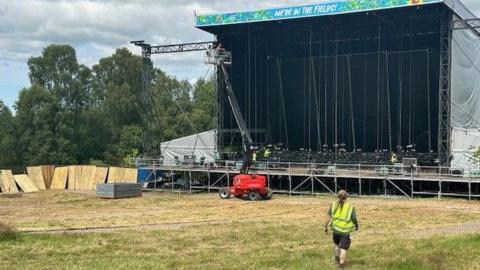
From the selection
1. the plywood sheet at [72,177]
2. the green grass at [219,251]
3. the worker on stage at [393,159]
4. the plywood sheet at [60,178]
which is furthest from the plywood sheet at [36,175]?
the green grass at [219,251]

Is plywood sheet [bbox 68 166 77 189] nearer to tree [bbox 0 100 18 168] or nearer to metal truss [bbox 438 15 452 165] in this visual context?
tree [bbox 0 100 18 168]

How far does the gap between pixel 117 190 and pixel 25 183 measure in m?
9.41

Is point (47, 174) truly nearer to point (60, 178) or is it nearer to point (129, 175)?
point (60, 178)

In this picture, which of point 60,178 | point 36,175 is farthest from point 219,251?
point 60,178

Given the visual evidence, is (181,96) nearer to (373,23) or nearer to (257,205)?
(373,23)

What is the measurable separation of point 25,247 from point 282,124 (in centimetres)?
3288

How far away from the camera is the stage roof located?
34.8 m

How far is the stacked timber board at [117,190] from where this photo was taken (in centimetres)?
3266

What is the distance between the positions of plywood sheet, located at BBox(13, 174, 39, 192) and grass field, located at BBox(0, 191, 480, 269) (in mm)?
11105

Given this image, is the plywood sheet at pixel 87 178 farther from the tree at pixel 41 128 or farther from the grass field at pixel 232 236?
the tree at pixel 41 128

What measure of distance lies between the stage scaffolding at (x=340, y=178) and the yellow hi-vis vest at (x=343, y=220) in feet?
65.2

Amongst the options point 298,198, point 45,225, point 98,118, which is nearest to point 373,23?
point 298,198

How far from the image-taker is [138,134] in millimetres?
65625

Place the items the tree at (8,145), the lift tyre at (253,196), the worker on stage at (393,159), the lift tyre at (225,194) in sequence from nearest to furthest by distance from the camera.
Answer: the lift tyre at (253,196) < the lift tyre at (225,194) < the worker on stage at (393,159) < the tree at (8,145)
